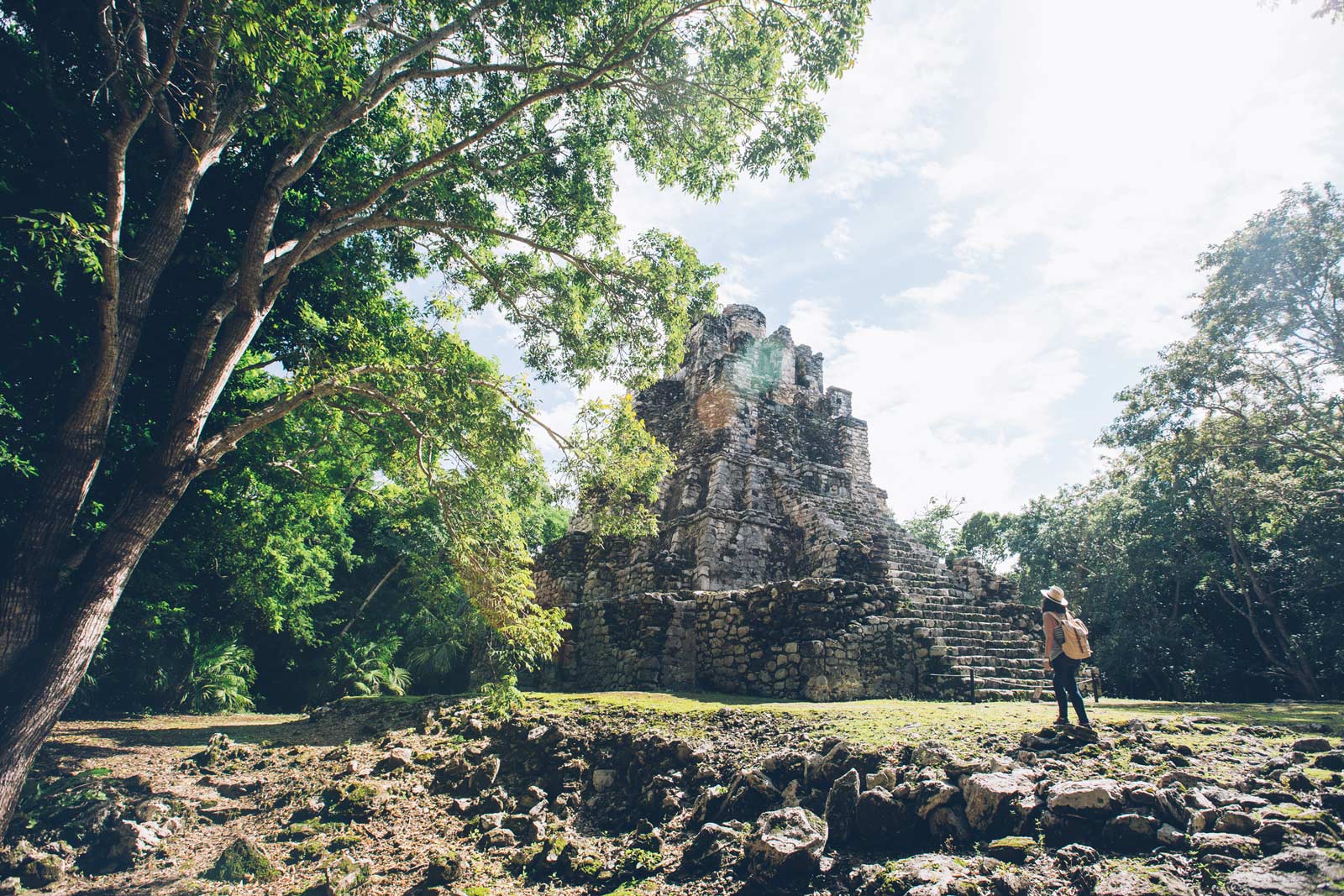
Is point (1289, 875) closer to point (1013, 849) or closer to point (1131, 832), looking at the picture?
point (1131, 832)

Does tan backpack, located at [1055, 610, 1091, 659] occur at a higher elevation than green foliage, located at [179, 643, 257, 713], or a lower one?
higher

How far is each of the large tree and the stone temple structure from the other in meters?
3.01

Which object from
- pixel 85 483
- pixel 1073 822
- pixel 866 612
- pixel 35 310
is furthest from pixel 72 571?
pixel 866 612

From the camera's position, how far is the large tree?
4895mm

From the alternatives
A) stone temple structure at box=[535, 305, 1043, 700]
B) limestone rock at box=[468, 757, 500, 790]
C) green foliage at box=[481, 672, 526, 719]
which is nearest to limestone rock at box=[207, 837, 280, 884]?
limestone rock at box=[468, 757, 500, 790]

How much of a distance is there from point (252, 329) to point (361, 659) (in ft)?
39.8

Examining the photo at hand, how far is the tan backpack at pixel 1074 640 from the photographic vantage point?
4895 millimetres

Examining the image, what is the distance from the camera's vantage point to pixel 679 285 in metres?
7.59

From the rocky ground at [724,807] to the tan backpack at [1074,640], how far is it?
569 millimetres

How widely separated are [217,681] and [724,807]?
Answer: 14368 mm

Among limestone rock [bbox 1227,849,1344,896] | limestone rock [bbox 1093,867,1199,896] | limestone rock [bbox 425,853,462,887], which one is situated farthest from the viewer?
limestone rock [bbox 425,853,462,887]

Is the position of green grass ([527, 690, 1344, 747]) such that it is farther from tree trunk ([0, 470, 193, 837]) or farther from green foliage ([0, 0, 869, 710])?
tree trunk ([0, 470, 193, 837])

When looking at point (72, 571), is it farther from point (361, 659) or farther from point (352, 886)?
point (361, 659)

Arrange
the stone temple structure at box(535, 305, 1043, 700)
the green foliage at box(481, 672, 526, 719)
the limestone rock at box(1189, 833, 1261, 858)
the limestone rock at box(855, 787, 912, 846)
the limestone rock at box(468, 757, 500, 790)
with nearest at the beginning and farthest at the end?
the limestone rock at box(1189, 833, 1261, 858)
the limestone rock at box(855, 787, 912, 846)
the limestone rock at box(468, 757, 500, 790)
the green foliage at box(481, 672, 526, 719)
the stone temple structure at box(535, 305, 1043, 700)
